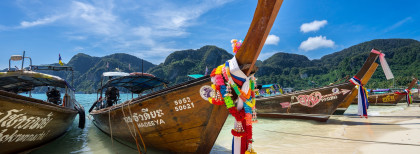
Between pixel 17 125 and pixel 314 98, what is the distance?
956 centimetres

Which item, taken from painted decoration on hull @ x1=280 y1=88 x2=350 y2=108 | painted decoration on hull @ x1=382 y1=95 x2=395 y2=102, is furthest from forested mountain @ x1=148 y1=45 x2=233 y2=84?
painted decoration on hull @ x1=280 y1=88 x2=350 y2=108

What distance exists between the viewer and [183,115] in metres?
3.49

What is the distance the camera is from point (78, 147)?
6.29m

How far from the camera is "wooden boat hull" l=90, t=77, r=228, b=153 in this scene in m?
3.27

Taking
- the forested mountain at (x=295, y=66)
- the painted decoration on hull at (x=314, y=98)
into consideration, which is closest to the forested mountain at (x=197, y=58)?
the forested mountain at (x=295, y=66)

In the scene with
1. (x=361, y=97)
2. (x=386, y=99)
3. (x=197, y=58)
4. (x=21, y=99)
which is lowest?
(x=386, y=99)

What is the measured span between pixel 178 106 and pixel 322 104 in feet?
24.5

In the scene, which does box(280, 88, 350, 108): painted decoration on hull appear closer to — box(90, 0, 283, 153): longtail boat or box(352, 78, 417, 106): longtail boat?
box(90, 0, 283, 153): longtail boat

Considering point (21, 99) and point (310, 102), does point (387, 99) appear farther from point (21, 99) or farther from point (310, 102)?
point (21, 99)

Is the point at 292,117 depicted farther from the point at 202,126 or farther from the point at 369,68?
the point at 202,126

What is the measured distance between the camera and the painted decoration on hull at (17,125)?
3232 millimetres

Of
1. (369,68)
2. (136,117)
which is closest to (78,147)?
(136,117)

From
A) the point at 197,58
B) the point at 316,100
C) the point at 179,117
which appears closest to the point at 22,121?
the point at 179,117

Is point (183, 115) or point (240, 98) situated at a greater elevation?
point (240, 98)
